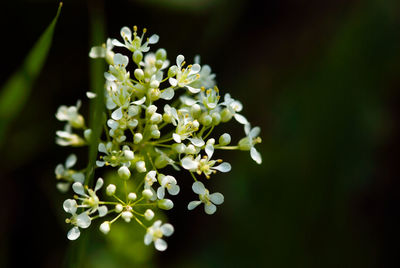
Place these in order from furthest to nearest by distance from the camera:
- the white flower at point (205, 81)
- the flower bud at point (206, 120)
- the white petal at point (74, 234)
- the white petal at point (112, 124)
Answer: the white flower at point (205, 81) → the flower bud at point (206, 120) → the white petal at point (112, 124) → the white petal at point (74, 234)

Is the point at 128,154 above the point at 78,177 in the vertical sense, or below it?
above

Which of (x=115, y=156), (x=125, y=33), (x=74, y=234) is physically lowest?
(x=74, y=234)

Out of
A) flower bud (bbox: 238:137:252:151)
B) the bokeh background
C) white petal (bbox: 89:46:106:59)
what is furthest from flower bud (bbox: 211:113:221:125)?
the bokeh background

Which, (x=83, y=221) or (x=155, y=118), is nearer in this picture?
(x=83, y=221)

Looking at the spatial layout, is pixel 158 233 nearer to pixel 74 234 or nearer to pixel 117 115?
pixel 74 234

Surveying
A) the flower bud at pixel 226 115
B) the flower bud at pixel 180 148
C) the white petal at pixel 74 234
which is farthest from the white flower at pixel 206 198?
the white petal at pixel 74 234

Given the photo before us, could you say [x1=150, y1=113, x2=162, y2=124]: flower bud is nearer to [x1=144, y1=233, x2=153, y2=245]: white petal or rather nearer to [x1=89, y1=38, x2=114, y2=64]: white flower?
[x1=89, y1=38, x2=114, y2=64]: white flower

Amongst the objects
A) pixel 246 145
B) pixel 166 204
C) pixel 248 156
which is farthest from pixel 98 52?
pixel 248 156

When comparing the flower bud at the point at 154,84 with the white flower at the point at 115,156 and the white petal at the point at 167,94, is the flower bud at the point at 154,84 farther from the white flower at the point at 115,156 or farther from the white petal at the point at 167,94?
the white flower at the point at 115,156
